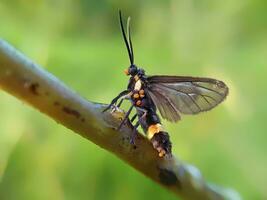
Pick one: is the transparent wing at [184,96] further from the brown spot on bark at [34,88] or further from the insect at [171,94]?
the brown spot on bark at [34,88]

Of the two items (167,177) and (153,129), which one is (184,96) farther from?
(167,177)

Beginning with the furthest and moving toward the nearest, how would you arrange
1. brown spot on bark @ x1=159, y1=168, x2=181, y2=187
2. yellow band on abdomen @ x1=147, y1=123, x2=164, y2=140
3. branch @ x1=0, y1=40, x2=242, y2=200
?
yellow band on abdomen @ x1=147, y1=123, x2=164, y2=140, brown spot on bark @ x1=159, y1=168, x2=181, y2=187, branch @ x1=0, y1=40, x2=242, y2=200

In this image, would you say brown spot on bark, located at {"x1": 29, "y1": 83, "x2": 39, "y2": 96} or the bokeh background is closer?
brown spot on bark, located at {"x1": 29, "y1": 83, "x2": 39, "y2": 96}

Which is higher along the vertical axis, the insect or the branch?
the insect

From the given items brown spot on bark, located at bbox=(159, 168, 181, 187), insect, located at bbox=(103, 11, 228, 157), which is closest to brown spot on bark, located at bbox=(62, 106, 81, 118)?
brown spot on bark, located at bbox=(159, 168, 181, 187)

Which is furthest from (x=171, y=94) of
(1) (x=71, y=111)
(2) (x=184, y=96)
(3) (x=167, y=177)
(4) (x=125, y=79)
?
(4) (x=125, y=79)

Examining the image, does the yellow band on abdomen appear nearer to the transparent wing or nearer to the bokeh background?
the transparent wing
